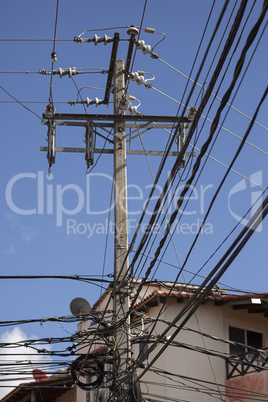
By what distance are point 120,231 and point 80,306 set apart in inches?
92.3

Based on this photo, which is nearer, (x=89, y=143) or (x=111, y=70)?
(x=89, y=143)

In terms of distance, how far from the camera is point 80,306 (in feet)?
50.1

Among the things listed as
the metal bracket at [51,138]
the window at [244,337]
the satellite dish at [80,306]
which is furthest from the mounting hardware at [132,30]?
the window at [244,337]

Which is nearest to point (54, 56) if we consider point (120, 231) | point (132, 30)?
point (132, 30)

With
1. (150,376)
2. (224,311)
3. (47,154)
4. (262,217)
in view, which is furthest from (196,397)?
(262,217)

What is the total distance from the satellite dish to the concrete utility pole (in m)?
1.83

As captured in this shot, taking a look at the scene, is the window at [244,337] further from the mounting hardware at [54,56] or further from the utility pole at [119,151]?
the mounting hardware at [54,56]

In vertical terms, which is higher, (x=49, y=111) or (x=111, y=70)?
(x=111, y=70)

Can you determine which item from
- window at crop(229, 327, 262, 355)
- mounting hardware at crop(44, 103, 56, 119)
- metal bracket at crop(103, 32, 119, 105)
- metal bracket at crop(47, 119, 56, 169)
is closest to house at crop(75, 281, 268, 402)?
window at crop(229, 327, 262, 355)

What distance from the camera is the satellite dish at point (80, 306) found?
15.2 m

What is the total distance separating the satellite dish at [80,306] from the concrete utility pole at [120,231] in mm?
1827

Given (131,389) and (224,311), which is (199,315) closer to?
(224,311)

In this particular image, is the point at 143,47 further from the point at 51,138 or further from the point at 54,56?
the point at 51,138

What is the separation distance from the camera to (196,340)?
2161 centimetres
